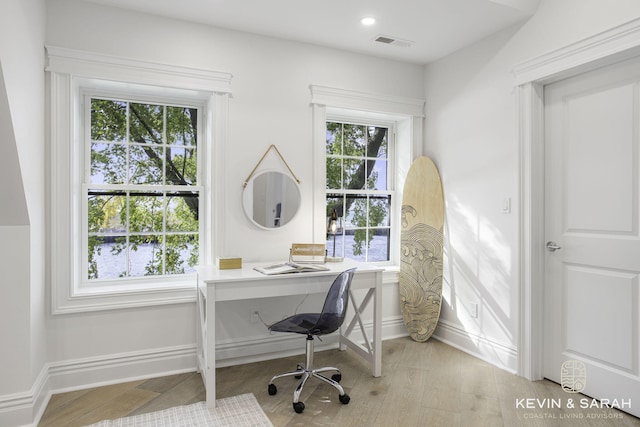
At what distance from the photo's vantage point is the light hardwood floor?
229 cm

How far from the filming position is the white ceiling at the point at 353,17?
2.71 metres

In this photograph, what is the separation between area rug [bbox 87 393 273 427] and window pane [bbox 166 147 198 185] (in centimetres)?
161

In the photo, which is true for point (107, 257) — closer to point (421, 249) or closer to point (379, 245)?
point (379, 245)

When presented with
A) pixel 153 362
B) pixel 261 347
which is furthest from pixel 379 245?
pixel 153 362

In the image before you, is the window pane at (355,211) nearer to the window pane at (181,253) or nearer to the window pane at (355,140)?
the window pane at (355,140)

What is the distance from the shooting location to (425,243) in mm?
3641

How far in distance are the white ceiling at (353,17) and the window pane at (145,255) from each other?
162 centimetres

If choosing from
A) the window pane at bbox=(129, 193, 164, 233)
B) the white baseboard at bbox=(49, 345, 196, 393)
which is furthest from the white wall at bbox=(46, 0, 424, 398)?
the window pane at bbox=(129, 193, 164, 233)

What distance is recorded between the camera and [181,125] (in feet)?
10.4

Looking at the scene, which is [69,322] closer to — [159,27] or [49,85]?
[49,85]

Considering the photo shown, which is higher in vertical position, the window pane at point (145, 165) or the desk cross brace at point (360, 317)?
the window pane at point (145, 165)

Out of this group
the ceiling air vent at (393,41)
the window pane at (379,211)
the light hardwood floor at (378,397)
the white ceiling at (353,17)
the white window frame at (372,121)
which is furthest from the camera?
the window pane at (379,211)

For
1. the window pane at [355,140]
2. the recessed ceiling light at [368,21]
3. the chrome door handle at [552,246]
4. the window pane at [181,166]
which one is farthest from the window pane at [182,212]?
the chrome door handle at [552,246]

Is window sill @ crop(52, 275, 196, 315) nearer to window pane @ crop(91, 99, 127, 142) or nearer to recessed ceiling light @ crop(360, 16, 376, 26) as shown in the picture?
window pane @ crop(91, 99, 127, 142)
